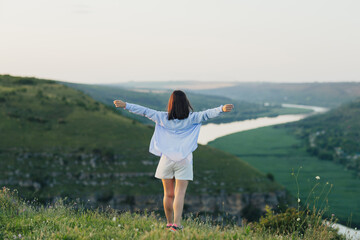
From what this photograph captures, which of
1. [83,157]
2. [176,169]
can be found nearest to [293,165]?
[83,157]

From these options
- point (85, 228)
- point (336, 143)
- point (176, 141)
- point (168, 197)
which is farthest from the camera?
point (336, 143)

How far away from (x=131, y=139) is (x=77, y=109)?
1581cm

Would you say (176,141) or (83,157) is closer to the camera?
(176,141)

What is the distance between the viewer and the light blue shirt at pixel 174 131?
7763 mm

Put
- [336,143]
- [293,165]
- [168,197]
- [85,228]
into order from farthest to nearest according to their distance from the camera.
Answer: [336,143]
[293,165]
[168,197]
[85,228]

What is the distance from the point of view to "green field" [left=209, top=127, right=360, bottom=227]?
3622 inches

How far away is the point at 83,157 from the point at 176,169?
65.2m

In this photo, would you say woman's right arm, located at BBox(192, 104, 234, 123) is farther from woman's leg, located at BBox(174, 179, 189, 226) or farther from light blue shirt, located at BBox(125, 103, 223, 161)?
woman's leg, located at BBox(174, 179, 189, 226)

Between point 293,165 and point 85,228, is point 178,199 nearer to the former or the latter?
point 85,228

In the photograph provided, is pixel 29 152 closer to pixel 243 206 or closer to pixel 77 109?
pixel 77 109

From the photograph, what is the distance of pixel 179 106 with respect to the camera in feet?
25.8

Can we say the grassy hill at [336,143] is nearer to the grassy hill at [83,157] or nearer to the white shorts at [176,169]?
the grassy hill at [83,157]

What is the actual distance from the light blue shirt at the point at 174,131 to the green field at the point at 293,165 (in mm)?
68473

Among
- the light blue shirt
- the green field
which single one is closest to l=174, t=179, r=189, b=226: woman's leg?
the light blue shirt
